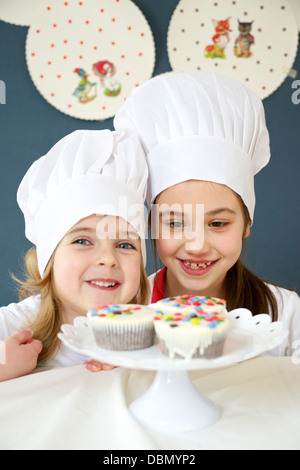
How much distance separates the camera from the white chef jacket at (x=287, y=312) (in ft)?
4.47

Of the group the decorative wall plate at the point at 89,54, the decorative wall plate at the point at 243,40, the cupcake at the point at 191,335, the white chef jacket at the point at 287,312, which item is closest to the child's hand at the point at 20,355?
the cupcake at the point at 191,335

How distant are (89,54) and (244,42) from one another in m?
0.70

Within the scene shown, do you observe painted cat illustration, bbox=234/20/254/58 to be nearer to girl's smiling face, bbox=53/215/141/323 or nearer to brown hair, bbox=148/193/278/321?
brown hair, bbox=148/193/278/321

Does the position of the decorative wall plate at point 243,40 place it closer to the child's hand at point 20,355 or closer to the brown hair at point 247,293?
the brown hair at point 247,293

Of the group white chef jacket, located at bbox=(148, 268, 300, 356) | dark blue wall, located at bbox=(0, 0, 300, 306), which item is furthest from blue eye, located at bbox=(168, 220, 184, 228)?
dark blue wall, located at bbox=(0, 0, 300, 306)

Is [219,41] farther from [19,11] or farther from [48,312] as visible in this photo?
[48,312]

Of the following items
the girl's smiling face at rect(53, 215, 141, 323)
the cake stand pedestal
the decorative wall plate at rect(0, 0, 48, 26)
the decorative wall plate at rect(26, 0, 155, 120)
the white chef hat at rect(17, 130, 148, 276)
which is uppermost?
the decorative wall plate at rect(0, 0, 48, 26)

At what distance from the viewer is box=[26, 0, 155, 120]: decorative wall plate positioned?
7.31 ft

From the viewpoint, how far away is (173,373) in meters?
0.77

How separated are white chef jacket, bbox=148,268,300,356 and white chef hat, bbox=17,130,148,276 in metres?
0.38

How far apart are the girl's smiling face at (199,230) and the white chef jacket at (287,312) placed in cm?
21

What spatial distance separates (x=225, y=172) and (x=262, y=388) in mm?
538

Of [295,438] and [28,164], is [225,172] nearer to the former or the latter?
[295,438]

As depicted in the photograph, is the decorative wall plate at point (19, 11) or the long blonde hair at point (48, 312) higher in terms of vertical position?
the decorative wall plate at point (19, 11)
